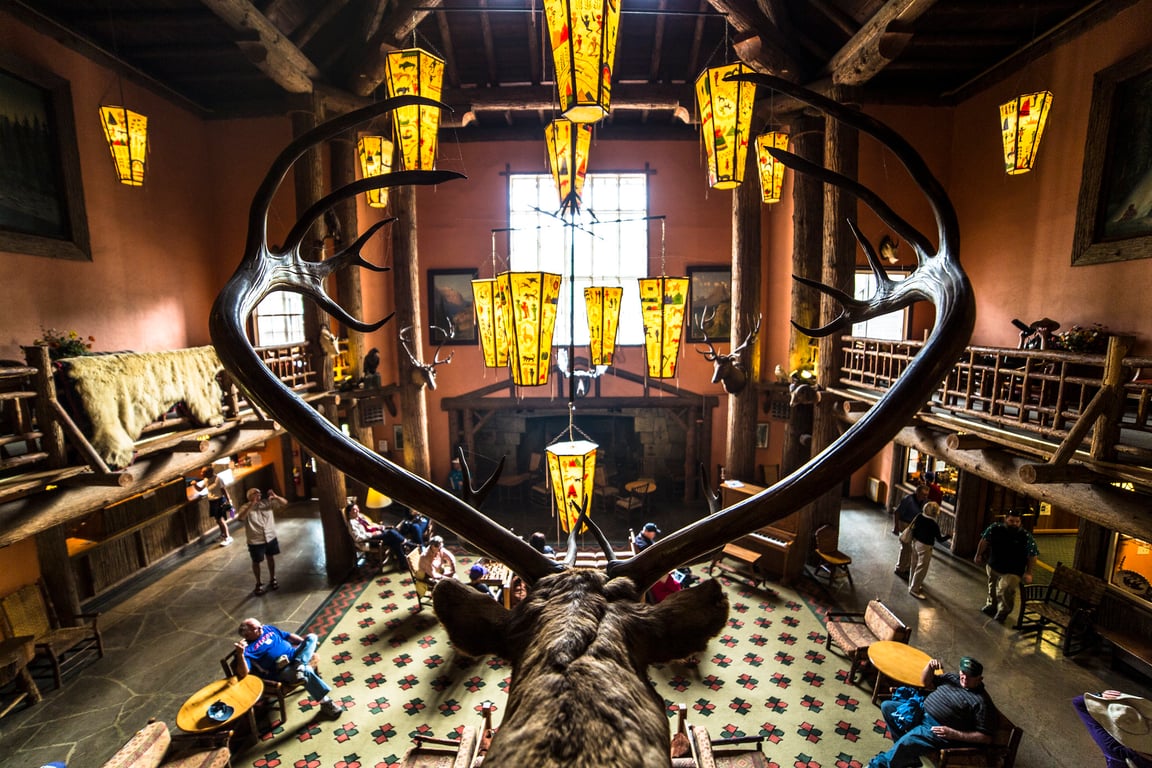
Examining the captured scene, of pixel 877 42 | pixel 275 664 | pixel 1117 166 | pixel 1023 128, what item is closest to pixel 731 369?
pixel 1023 128

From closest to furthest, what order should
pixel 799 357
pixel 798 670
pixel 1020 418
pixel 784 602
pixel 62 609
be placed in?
pixel 1020 418 < pixel 798 670 < pixel 62 609 < pixel 784 602 < pixel 799 357

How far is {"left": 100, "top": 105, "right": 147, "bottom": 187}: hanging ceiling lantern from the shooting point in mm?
6262

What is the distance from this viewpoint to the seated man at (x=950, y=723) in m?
4.63

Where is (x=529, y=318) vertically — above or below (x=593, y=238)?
below

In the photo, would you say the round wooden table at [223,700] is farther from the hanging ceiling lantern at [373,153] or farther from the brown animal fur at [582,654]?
the hanging ceiling lantern at [373,153]

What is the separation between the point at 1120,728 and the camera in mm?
4402

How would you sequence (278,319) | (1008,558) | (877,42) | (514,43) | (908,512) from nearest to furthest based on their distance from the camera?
(877,42)
(1008,558)
(908,512)
(514,43)
(278,319)

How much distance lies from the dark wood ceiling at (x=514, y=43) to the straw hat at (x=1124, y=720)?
7391mm

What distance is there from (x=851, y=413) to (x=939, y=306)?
7397 millimetres

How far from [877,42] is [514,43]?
6.75m

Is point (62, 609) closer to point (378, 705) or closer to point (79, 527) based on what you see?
point (79, 527)

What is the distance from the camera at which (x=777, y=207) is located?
1122cm

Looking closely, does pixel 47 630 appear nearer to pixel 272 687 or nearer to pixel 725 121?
pixel 272 687

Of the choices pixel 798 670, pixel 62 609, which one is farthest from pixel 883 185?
pixel 62 609
